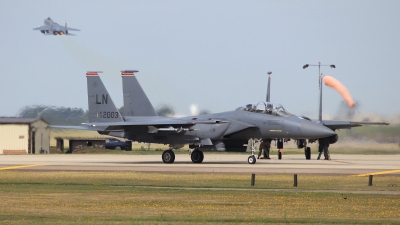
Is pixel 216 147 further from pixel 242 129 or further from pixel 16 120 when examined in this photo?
pixel 16 120

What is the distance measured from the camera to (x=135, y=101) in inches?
1566

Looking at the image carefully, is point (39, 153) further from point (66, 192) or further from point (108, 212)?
point (108, 212)

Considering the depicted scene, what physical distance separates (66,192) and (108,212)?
4.69m

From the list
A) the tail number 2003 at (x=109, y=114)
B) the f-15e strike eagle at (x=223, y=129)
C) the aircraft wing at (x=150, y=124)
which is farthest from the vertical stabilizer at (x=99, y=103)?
the aircraft wing at (x=150, y=124)

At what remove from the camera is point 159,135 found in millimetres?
35250

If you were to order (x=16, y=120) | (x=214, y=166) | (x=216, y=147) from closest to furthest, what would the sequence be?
(x=214, y=166) → (x=216, y=147) → (x=16, y=120)

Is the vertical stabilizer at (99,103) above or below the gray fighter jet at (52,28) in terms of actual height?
below

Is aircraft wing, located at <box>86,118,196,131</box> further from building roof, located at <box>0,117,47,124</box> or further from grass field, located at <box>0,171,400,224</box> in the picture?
building roof, located at <box>0,117,47,124</box>

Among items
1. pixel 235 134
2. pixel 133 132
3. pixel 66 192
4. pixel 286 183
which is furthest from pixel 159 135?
pixel 66 192

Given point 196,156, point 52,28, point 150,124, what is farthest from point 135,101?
point 52,28

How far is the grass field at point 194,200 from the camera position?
547 inches

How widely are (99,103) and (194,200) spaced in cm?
2193

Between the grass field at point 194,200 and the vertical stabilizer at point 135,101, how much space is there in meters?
14.8

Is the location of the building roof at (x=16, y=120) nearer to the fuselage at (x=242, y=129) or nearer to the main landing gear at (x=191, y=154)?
the fuselage at (x=242, y=129)
